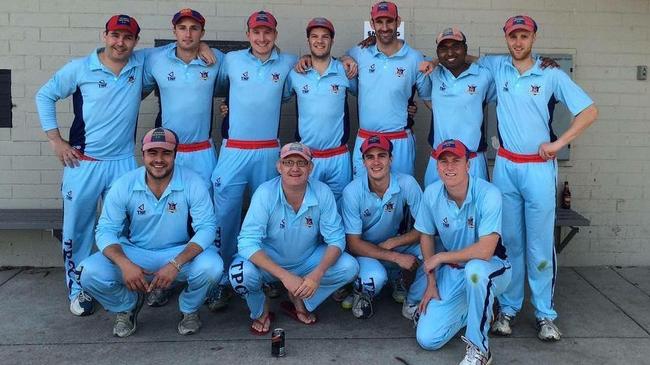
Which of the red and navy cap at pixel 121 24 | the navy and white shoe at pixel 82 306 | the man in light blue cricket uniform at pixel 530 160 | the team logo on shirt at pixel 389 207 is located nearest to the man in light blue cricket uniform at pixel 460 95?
the man in light blue cricket uniform at pixel 530 160

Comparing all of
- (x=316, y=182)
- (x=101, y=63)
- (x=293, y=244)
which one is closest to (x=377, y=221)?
(x=316, y=182)

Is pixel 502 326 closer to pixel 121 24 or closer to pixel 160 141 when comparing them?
pixel 160 141

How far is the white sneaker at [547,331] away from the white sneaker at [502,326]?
0.19 meters

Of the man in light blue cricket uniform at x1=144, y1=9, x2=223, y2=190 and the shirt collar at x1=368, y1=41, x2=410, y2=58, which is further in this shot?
the shirt collar at x1=368, y1=41, x2=410, y2=58

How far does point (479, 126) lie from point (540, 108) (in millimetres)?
513

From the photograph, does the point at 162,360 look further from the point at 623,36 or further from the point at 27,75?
the point at 623,36

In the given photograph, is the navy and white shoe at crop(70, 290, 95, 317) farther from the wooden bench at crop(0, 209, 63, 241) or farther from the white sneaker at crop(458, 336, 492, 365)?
the white sneaker at crop(458, 336, 492, 365)

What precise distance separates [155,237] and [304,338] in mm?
1182

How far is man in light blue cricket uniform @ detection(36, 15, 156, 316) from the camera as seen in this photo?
4312 mm

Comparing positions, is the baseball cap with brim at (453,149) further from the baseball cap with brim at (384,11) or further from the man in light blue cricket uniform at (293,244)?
the baseball cap with brim at (384,11)

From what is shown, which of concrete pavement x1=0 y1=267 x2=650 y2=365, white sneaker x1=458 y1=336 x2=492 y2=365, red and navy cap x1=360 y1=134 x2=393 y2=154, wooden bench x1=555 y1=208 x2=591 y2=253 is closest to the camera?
white sneaker x1=458 y1=336 x2=492 y2=365

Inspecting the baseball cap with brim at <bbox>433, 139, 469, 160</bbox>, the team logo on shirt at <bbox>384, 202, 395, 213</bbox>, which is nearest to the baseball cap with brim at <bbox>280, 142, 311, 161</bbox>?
the team logo on shirt at <bbox>384, 202, 395, 213</bbox>

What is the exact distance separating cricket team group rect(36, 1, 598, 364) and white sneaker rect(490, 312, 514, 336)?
2 cm

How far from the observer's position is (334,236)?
4012 millimetres
